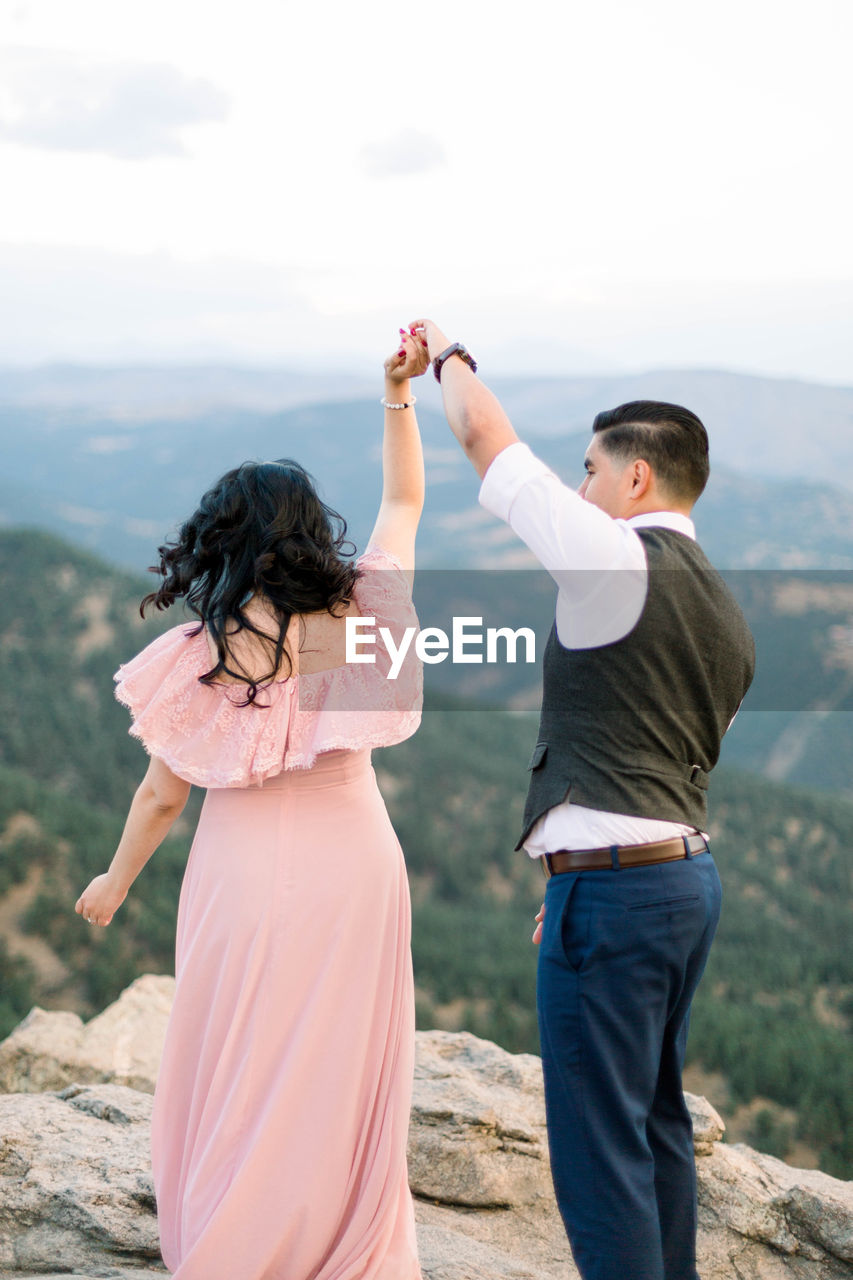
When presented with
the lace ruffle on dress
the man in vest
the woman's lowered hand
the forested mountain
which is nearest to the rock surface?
the woman's lowered hand

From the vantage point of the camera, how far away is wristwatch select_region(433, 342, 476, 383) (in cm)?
211

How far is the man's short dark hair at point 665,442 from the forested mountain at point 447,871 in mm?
8595

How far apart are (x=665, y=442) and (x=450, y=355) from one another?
46cm

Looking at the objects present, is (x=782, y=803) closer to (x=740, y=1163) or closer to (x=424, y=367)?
(x=740, y=1163)

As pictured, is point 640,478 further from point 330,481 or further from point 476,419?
point 330,481

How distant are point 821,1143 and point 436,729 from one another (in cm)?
2099

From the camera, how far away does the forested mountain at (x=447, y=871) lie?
38.8 feet

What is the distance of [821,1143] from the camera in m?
9.36

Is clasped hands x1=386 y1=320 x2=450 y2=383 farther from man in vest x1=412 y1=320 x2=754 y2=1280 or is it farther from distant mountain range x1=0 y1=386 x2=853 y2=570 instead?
distant mountain range x1=0 y1=386 x2=853 y2=570

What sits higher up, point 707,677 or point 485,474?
point 485,474

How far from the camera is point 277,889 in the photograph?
7.72 ft

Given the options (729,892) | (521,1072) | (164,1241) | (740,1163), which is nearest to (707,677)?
(164,1241)

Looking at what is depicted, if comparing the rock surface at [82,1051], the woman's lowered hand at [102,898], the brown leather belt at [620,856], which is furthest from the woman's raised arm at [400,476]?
the rock surface at [82,1051]

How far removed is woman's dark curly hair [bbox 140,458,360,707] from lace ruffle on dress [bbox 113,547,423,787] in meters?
0.05
